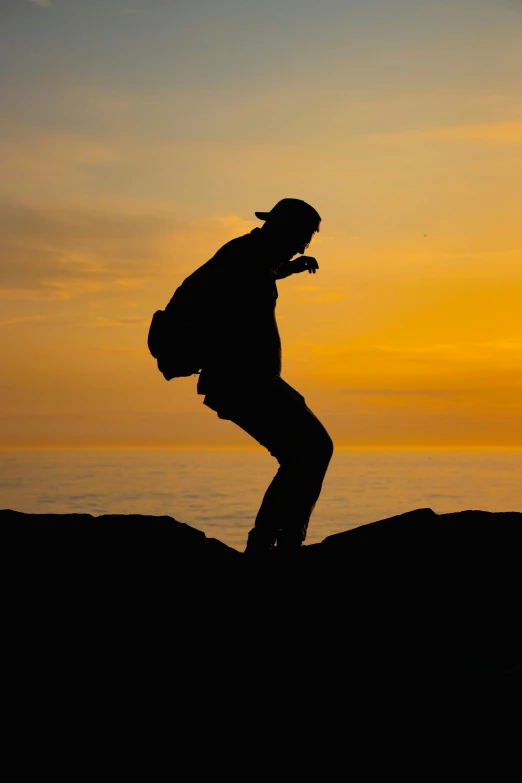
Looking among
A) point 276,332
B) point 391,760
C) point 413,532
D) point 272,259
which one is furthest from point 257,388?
point 391,760

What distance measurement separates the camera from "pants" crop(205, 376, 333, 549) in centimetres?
797

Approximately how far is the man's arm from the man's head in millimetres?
207

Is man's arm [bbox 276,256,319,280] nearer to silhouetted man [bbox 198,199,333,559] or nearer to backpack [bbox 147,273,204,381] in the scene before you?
silhouetted man [bbox 198,199,333,559]

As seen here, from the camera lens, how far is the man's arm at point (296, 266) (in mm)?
8500

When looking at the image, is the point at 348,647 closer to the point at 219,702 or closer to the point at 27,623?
the point at 219,702

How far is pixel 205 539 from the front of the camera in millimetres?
8266

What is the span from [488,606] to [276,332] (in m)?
2.55

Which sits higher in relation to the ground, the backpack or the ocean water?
the ocean water

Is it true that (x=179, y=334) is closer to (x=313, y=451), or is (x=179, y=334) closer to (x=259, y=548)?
(x=313, y=451)

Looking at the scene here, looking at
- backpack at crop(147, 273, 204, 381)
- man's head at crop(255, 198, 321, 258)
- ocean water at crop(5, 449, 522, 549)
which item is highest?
ocean water at crop(5, 449, 522, 549)

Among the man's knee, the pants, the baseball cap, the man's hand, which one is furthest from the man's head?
the man's knee

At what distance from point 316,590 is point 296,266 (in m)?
2.51

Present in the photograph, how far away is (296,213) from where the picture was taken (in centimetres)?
813

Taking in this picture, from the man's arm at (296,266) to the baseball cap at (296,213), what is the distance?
0.38 metres
